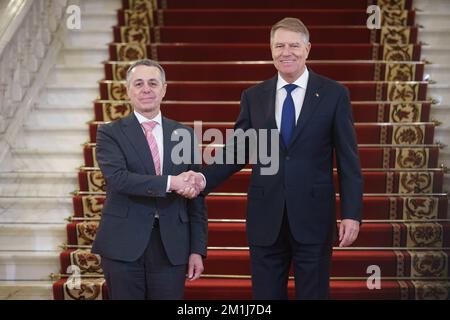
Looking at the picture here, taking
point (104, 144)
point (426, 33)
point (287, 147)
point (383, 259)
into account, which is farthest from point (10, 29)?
point (426, 33)

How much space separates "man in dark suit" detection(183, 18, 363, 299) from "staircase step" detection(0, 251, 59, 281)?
71.6 inches

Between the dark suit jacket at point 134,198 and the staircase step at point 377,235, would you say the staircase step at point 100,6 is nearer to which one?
the staircase step at point 377,235

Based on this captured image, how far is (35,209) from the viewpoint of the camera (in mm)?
4129

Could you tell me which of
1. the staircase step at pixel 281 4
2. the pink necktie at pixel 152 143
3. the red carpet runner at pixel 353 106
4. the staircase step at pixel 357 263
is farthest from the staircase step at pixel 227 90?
the pink necktie at pixel 152 143

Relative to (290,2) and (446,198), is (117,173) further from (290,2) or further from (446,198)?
(290,2)

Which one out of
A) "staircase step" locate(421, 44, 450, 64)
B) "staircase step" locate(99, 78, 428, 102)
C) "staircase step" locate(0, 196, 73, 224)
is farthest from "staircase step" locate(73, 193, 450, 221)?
"staircase step" locate(421, 44, 450, 64)

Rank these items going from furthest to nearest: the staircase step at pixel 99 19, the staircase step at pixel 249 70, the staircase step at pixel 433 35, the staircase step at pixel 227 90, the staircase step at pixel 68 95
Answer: the staircase step at pixel 99 19 → the staircase step at pixel 433 35 → the staircase step at pixel 249 70 → the staircase step at pixel 68 95 → the staircase step at pixel 227 90

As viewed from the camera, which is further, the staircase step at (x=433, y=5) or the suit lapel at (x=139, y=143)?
the staircase step at (x=433, y=5)

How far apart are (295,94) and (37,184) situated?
245 centimetres

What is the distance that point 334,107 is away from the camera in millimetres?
2408

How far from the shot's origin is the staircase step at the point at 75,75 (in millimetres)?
5000

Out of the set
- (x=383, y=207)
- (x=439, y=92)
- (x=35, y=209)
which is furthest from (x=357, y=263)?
(x=35, y=209)

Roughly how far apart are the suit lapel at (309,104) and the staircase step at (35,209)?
222 centimetres
